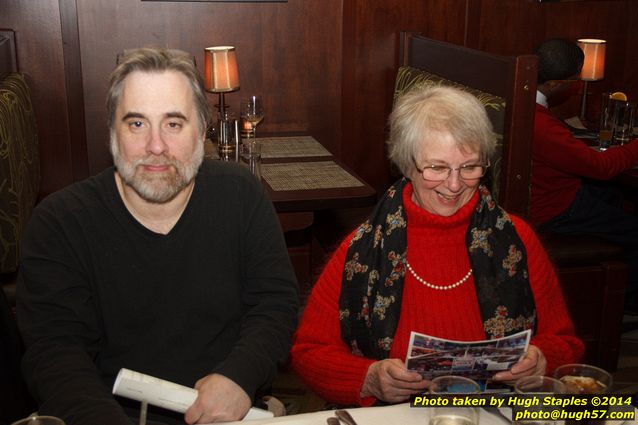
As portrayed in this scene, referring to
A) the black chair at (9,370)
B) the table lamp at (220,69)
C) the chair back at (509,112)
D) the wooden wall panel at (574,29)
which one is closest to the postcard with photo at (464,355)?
the black chair at (9,370)

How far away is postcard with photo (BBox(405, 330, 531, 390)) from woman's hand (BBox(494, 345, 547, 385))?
2 centimetres

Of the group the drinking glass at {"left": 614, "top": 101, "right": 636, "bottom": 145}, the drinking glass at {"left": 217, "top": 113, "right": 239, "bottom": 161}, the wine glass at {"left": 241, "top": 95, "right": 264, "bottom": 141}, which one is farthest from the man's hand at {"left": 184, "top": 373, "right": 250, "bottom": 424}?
the drinking glass at {"left": 614, "top": 101, "right": 636, "bottom": 145}

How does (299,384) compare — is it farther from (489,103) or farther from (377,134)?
(377,134)

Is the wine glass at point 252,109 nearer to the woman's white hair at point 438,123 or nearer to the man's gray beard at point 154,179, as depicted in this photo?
the woman's white hair at point 438,123

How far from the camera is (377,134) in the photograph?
4531 mm

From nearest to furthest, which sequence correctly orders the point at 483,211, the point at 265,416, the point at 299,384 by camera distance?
1. the point at 265,416
2. the point at 483,211
3. the point at 299,384

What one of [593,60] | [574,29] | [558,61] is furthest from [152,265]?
[574,29]

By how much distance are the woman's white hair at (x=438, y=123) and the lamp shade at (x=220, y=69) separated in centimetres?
199

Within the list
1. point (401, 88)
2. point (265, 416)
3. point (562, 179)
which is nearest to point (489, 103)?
point (562, 179)

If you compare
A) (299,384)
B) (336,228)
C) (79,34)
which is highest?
(79,34)

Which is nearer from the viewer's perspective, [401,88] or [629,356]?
[629,356]

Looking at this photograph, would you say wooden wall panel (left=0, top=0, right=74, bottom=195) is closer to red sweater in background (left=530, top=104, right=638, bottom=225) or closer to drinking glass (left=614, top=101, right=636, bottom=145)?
red sweater in background (left=530, top=104, right=638, bottom=225)

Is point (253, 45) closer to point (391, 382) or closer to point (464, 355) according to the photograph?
point (391, 382)

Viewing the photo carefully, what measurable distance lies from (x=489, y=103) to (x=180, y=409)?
6.72 ft
